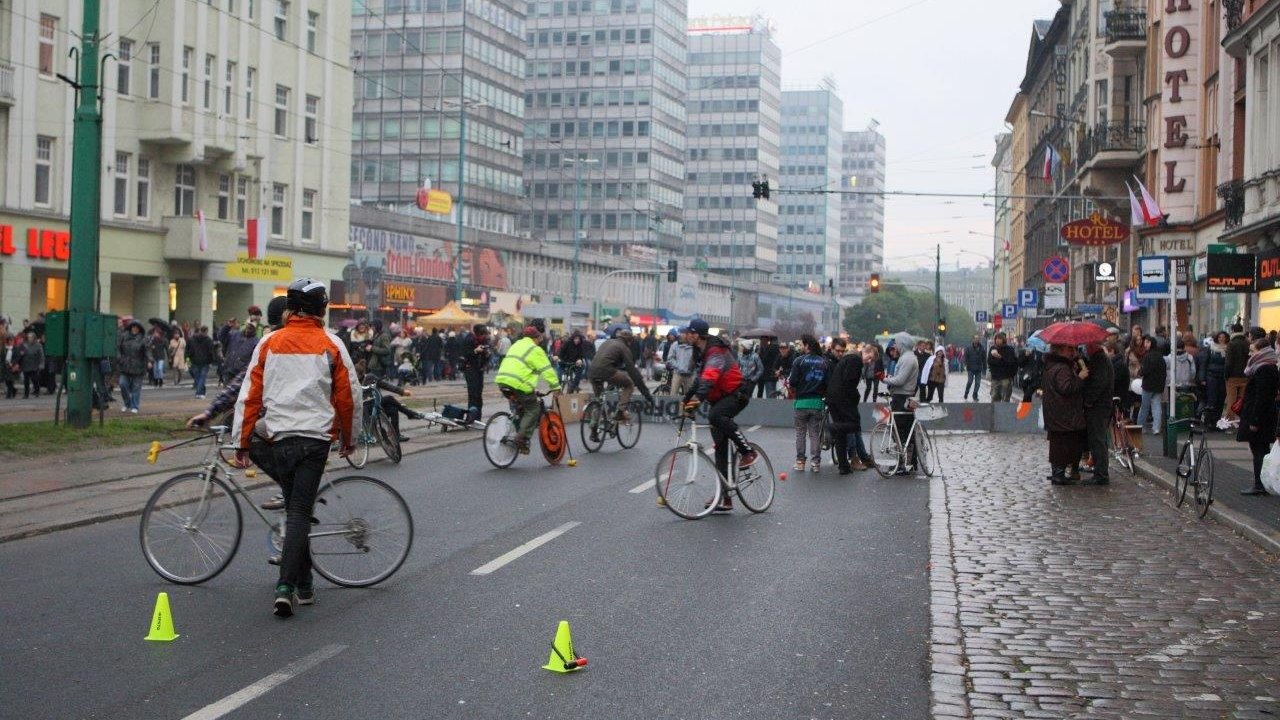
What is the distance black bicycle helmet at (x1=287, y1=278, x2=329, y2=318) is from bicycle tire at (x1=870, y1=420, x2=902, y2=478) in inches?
429

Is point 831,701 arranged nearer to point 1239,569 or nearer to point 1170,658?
point 1170,658

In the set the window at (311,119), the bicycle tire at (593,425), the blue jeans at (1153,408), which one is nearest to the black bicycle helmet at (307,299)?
the bicycle tire at (593,425)

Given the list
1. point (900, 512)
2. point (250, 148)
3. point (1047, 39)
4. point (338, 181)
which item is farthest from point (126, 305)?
point (1047, 39)

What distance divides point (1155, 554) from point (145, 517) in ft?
23.7

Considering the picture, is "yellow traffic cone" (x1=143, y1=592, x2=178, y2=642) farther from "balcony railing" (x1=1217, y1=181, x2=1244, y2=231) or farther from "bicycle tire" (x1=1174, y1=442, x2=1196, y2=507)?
"balcony railing" (x1=1217, y1=181, x2=1244, y2=231)

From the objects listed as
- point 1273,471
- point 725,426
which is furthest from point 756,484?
point 1273,471

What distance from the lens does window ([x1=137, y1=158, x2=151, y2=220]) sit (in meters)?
46.5

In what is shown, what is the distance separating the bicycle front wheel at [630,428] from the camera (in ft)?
71.8

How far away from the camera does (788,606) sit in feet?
29.2

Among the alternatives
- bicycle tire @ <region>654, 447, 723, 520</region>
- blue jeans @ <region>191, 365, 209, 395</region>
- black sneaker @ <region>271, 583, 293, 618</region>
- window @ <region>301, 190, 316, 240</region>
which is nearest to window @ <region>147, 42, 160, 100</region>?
window @ <region>301, 190, 316, 240</region>

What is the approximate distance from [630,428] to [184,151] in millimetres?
29957

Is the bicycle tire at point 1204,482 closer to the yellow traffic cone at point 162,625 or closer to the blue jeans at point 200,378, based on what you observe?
the yellow traffic cone at point 162,625

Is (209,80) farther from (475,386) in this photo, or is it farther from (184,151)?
(475,386)

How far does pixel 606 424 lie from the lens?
21594mm
